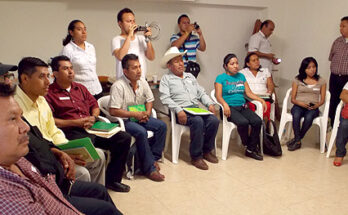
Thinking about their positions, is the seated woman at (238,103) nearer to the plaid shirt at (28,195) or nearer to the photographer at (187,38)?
the photographer at (187,38)

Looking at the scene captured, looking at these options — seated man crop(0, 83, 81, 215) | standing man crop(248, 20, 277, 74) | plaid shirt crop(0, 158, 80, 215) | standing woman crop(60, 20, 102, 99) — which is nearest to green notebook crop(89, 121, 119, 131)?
standing woman crop(60, 20, 102, 99)

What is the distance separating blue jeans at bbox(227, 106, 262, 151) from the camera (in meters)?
3.46

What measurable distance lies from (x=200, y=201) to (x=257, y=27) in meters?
3.69

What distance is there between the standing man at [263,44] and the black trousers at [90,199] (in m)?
3.95

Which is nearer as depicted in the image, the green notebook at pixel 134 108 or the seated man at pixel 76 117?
the seated man at pixel 76 117

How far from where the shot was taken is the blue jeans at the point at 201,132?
325 cm

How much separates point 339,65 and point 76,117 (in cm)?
354

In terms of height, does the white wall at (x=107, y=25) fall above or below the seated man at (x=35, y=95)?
above

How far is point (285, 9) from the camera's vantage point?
5.79m

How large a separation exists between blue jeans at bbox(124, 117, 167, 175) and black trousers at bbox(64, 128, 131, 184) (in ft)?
0.67

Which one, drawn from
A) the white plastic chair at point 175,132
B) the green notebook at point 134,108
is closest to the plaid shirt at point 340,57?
the white plastic chair at point 175,132

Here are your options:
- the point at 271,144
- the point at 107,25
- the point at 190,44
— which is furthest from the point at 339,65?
the point at 107,25

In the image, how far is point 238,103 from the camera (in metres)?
3.71

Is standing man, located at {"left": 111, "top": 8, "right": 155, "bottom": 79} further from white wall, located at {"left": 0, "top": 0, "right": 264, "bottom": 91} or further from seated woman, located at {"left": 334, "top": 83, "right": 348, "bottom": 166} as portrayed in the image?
seated woman, located at {"left": 334, "top": 83, "right": 348, "bottom": 166}
